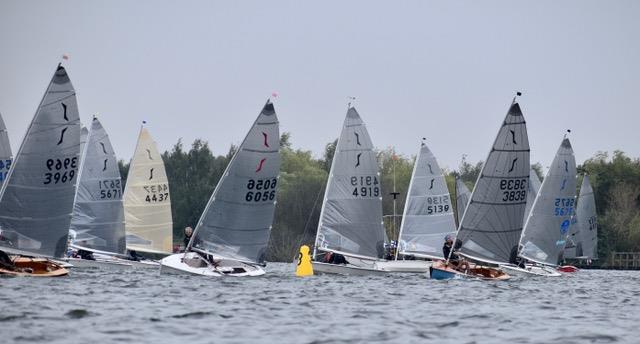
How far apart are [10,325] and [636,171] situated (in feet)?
302

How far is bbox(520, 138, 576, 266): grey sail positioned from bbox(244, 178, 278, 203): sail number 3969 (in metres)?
17.6

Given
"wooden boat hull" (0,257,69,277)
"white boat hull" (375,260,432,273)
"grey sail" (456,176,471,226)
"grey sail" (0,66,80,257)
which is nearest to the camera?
"wooden boat hull" (0,257,69,277)

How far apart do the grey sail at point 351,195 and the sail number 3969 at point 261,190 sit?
6.39m

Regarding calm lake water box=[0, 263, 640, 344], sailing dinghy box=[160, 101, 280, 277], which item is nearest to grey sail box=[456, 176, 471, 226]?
sailing dinghy box=[160, 101, 280, 277]

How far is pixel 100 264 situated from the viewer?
176 feet

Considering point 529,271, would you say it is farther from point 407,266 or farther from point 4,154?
point 4,154

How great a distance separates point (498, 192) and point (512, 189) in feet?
1.87

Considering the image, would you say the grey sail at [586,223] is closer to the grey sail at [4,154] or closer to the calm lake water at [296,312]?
the calm lake water at [296,312]

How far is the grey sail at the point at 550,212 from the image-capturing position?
59.3m

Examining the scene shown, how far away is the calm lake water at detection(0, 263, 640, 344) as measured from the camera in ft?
79.6

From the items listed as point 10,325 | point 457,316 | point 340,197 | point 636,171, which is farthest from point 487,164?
point 636,171

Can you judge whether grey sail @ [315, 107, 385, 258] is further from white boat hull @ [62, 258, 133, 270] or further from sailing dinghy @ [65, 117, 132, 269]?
sailing dinghy @ [65, 117, 132, 269]

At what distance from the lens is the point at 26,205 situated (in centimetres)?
3872

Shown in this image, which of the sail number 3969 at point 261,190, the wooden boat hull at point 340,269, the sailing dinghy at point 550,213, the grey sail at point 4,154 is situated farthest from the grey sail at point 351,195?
the grey sail at point 4,154
